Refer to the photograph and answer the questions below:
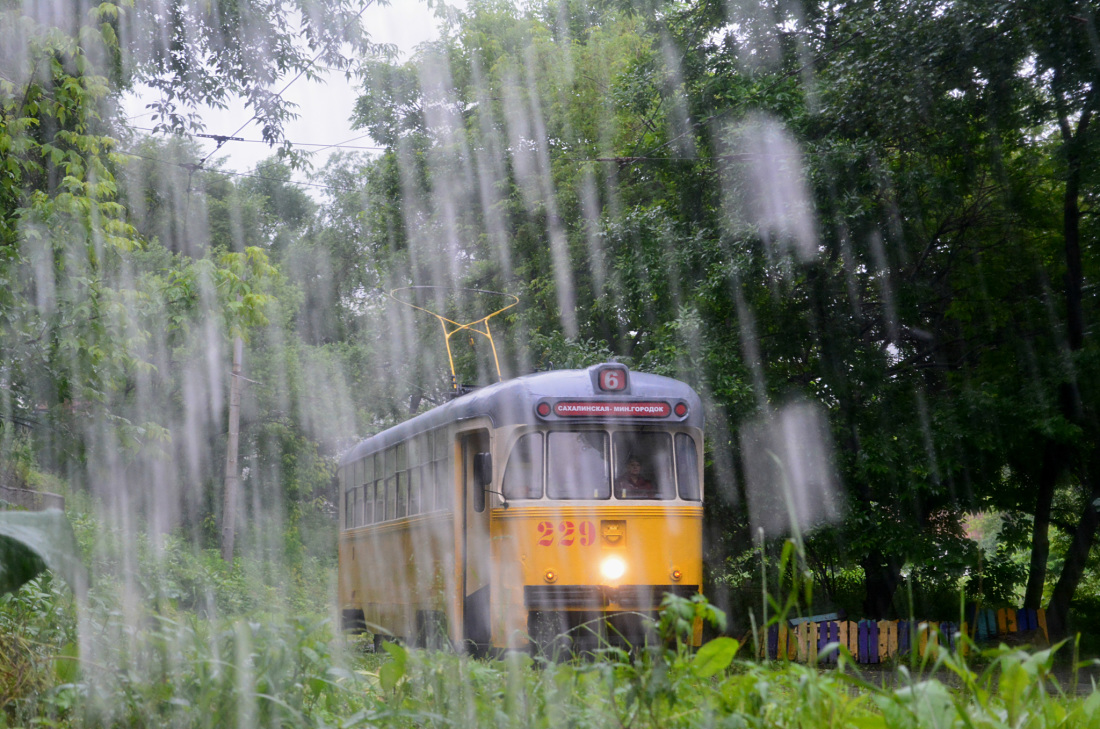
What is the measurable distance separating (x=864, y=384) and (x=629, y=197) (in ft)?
28.5

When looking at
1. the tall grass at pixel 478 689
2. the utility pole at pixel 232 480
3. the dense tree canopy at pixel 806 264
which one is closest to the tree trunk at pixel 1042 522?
the dense tree canopy at pixel 806 264

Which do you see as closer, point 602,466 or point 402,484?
point 602,466

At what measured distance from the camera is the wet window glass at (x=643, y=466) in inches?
422

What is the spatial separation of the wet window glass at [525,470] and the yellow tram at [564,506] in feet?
0.04

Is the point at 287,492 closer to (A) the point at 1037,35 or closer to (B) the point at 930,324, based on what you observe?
(B) the point at 930,324

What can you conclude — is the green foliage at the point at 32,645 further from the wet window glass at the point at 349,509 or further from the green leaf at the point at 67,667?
the wet window glass at the point at 349,509

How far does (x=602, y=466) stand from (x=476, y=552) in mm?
1483

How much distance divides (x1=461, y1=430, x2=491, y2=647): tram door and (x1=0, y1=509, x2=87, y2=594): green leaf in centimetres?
725

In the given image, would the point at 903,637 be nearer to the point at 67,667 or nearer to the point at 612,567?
the point at 612,567

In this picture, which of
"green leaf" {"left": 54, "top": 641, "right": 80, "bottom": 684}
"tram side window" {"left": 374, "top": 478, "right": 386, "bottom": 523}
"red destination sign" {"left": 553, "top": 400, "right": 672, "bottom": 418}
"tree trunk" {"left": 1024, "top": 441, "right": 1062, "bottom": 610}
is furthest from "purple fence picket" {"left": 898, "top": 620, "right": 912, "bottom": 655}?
"green leaf" {"left": 54, "top": 641, "right": 80, "bottom": 684}

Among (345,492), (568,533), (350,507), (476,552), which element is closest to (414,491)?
(476,552)

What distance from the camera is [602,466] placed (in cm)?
1067

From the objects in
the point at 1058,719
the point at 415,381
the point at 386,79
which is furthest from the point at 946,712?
the point at 415,381

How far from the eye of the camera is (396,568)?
1304 cm
